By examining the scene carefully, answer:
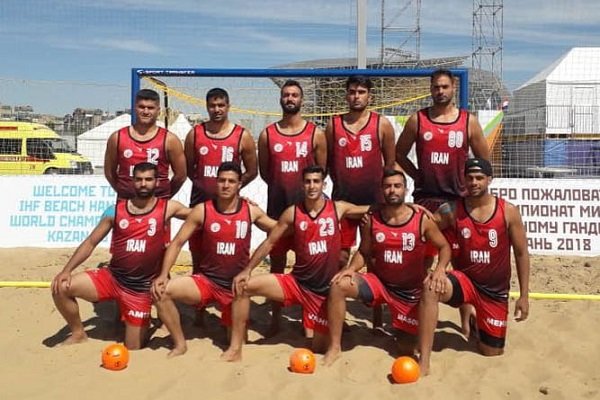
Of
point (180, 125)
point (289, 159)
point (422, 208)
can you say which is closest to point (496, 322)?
point (422, 208)

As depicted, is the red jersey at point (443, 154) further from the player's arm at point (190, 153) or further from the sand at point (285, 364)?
the player's arm at point (190, 153)

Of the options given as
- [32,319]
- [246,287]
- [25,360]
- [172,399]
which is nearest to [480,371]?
[246,287]

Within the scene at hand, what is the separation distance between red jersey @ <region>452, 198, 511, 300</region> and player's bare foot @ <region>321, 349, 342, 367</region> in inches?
42.8

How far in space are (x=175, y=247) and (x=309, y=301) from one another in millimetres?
1037

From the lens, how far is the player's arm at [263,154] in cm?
462

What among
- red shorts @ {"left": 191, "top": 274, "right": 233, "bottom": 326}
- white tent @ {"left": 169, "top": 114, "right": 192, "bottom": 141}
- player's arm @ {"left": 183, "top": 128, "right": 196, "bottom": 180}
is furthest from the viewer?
white tent @ {"left": 169, "top": 114, "right": 192, "bottom": 141}

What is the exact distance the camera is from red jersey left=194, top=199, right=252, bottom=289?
4.24 meters

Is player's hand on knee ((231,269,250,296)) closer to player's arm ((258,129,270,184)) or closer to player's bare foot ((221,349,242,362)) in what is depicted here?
player's bare foot ((221,349,242,362))

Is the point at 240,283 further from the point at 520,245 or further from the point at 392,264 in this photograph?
the point at 520,245

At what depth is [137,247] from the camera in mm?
4273

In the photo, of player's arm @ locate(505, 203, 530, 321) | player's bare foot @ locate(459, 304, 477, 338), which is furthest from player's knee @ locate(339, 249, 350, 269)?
player's arm @ locate(505, 203, 530, 321)

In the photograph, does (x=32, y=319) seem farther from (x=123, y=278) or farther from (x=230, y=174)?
(x=230, y=174)

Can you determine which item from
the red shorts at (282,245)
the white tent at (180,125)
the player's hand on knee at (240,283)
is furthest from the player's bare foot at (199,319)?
the white tent at (180,125)

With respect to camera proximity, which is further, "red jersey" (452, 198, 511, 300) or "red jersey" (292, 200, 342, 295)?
"red jersey" (292, 200, 342, 295)
